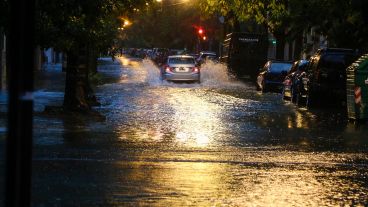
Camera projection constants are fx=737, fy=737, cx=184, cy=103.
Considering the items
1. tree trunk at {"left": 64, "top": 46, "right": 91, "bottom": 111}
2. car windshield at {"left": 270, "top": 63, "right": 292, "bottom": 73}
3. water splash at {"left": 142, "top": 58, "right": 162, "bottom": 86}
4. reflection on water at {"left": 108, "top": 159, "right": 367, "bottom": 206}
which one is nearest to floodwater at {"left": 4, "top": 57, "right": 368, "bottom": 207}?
reflection on water at {"left": 108, "top": 159, "right": 367, "bottom": 206}

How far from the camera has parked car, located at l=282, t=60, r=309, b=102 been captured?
80.1 feet

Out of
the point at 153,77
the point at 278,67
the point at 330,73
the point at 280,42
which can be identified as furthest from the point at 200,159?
the point at 280,42

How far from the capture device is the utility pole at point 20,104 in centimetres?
329

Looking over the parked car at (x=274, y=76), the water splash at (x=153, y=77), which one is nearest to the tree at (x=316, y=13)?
the parked car at (x=274, y=76)

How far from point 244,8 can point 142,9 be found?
11.0ft

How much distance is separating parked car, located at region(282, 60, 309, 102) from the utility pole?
20800 millimetres

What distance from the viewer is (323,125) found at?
1708 cm

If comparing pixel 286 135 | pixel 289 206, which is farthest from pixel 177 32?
pixel 289 206

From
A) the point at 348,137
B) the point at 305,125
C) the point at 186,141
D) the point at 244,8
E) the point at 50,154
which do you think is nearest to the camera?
the point at 50,154

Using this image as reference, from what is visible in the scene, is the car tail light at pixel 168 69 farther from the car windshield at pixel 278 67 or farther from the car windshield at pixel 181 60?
the car windshield at pixel 278 67

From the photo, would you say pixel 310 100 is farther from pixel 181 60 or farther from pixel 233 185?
pixel 181 60

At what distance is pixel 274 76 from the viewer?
102 feet

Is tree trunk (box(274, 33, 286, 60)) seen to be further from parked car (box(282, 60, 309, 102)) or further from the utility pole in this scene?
the utility pole

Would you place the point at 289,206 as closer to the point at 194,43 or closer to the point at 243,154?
the point at 243,154
